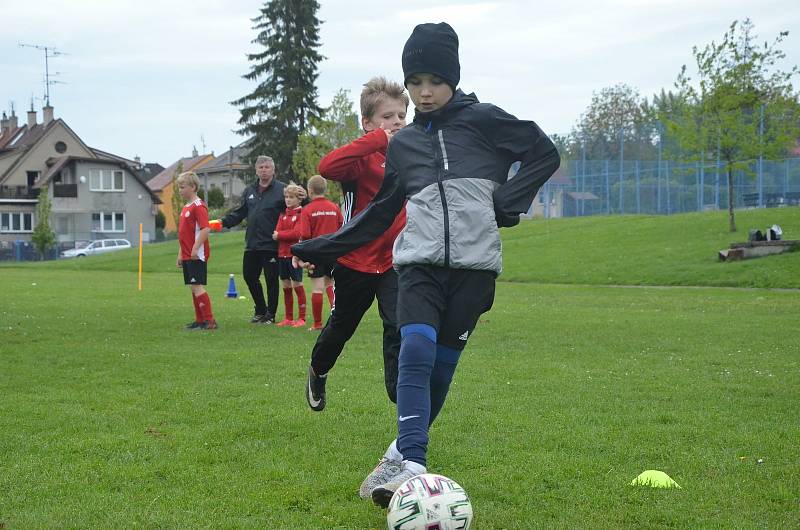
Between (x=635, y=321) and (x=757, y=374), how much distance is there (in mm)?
5556

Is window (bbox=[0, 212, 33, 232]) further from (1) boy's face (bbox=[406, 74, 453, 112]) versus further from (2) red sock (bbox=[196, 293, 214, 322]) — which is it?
(1) boy's face (bbox=[406, 74, 453, 112])

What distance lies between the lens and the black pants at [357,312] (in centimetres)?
571

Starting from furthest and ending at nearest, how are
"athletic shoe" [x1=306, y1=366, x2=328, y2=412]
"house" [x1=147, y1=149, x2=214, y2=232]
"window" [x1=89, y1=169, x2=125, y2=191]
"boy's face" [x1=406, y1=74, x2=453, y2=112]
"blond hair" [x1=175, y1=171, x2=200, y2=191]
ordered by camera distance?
"house" [x1=147, y1=149, x2=214, y2=232] → "window" [x1=89, y1=169, x2=125, y2=191] → "blond hair" [x1=175, y1=171, x2=200, y2=191] → "athletic shoe" [x1=306, y1=366, x2=328, y2=412] → "boy's face" [x1=406, y1=74, x2=453, y2=112]

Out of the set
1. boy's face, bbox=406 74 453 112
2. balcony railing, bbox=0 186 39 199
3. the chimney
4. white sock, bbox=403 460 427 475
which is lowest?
white sock, bbox=403 460 427 475

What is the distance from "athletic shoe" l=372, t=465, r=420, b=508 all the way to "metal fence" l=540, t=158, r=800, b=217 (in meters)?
41.8

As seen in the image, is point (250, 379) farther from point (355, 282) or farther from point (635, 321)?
point (635, 321)

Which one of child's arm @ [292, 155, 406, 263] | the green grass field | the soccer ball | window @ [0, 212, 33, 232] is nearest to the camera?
the soccer ball

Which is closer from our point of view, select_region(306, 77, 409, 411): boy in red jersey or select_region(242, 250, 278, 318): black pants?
select_region(306, 77, 409, 411): boy in red jersey

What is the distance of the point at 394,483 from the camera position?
430 cm

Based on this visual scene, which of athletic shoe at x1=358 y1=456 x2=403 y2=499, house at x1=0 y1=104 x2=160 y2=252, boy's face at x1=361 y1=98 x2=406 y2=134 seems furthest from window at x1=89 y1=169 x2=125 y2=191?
athletic shoe at x1=358 y1=456 x2=403 y2=499

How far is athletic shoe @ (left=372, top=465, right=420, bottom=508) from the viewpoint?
4277mm

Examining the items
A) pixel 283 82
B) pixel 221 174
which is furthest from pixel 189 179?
pixel 221 174

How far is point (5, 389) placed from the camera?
305 inches

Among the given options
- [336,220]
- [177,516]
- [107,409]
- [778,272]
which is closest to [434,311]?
[177,516]
